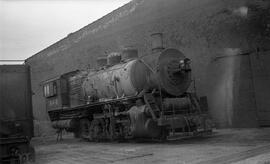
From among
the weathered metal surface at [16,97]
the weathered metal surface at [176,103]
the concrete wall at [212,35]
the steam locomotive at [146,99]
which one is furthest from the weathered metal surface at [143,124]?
the concrete wall at [212,35]

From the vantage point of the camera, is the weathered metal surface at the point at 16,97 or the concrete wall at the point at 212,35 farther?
the concrete wall at the point at 212,35

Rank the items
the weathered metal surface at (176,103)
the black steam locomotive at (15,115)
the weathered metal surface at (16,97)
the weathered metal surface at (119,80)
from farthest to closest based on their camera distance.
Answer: the weathered metal surface at (119,80) < the weathered metal surface at (176,103) < the weathered metal surface at (16,97) < the black steam locomotive at (15,115)

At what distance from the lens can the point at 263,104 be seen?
44.7 ft

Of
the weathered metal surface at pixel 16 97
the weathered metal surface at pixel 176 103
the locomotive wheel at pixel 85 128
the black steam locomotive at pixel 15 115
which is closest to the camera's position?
the black steam locomotive at pixel 15 115

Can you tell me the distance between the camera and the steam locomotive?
1127 cm

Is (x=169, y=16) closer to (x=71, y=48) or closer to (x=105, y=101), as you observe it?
(x=105, y=101)

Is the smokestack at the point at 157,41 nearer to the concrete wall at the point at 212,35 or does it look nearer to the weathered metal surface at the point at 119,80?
the weathered metal surface at the point at 119,80

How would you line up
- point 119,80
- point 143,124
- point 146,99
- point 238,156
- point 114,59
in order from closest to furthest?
point 238,156, point 143,124, point 146,99, point 119,80, point 114,59

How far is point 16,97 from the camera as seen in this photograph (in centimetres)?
809

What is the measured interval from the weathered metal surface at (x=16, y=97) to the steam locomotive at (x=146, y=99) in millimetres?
3939

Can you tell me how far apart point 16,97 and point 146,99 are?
4.33 m

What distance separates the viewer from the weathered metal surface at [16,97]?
7918mm

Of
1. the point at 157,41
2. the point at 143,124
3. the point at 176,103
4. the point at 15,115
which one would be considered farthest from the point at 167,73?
the point at 15,115

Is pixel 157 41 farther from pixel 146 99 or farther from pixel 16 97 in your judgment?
pixel 16 97
